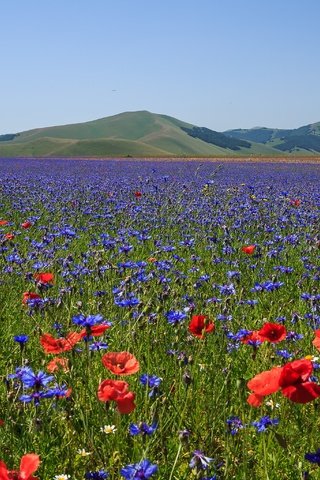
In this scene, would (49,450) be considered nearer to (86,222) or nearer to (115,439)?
(115,439)

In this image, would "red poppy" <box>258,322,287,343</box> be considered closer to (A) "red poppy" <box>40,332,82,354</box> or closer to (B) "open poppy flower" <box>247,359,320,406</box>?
(B) "open poppy flower" <box>247,359,320,406</box>

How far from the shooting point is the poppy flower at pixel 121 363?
163 centimetres

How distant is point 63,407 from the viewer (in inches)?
83.2

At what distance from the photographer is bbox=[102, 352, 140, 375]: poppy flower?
1634mm

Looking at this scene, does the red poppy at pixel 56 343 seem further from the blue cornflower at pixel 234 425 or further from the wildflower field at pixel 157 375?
the blue cornflower at pixel 234 425

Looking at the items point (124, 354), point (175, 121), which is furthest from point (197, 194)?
point (175, 121)

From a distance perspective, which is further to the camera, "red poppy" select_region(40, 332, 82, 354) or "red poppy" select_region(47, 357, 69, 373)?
"red poppy" select_region(47, 357, 69, 373)

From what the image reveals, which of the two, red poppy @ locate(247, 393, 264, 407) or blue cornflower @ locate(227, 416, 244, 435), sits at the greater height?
red poppy @ locate(247, 393, 264, 407)

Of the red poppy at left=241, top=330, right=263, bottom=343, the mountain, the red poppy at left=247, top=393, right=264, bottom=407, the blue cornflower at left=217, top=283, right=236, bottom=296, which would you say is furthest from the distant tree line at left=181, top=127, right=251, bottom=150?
the red poppy at left=247, top=393, right=264, bottom=407

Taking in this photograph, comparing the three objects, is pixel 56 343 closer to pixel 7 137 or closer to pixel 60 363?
pixel 60 363

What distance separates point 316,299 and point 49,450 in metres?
2.10

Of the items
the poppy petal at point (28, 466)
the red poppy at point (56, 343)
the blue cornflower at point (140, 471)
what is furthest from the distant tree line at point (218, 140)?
the poppy petal at point (28, 466)

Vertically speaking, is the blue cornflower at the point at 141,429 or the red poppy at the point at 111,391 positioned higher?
the red poppy at the point at 111,391

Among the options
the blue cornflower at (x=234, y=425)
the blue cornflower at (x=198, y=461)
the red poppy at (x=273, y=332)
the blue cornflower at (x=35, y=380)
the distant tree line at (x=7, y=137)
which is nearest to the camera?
the blue cornflower at (x=198, y=461)
